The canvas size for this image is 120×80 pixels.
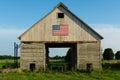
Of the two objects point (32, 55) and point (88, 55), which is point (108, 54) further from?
point (32, 55)

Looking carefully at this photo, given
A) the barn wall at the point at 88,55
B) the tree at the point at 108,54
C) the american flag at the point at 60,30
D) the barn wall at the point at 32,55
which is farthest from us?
the tree at the point at 108,54

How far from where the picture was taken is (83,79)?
26.4 metres

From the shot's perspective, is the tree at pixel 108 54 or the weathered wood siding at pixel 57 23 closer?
the weathered wood siding at pixel 57 23

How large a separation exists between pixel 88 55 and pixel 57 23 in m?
5.05

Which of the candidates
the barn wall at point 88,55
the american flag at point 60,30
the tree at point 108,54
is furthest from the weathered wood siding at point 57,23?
the tree at point 108,54

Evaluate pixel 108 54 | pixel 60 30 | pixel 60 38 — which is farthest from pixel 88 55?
pixel 108 54

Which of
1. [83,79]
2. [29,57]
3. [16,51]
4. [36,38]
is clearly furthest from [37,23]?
[83,79]

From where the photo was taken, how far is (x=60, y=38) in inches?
1345

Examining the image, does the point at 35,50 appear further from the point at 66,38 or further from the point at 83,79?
the point at 83,79

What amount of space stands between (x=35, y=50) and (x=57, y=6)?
558 centimetres

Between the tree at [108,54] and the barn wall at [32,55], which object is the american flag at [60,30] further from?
the tree at [108,54]

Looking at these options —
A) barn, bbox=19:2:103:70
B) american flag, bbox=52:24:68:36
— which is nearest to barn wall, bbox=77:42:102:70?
barn, bbox=19:2:103:70

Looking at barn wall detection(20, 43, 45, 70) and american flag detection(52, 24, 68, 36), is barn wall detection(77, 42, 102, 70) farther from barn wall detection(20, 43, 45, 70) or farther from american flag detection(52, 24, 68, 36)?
barn wall detection(20, 43, 45, 70)

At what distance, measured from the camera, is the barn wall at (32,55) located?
→ 112 feet
